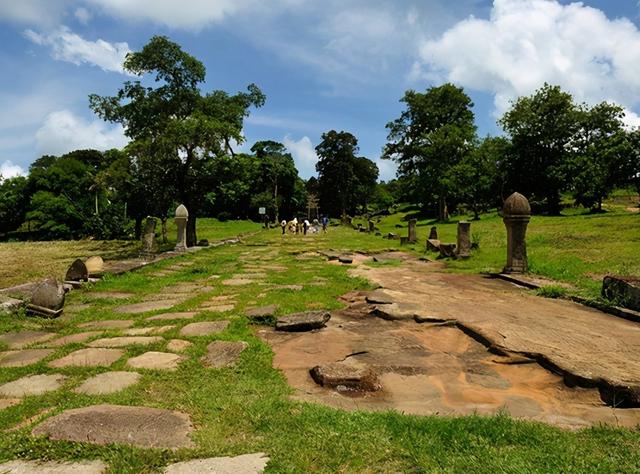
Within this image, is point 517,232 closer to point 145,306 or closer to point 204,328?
point 204,328

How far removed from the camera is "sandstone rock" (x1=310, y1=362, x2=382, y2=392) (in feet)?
10.4

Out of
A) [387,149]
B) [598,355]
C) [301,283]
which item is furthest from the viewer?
[387,149]

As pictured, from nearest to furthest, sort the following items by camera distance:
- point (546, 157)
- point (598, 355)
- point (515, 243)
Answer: point (598, 355) → point (515, 243) → point (546, 157)

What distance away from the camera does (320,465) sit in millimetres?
2051

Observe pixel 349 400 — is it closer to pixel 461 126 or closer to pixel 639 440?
pixel 639 440

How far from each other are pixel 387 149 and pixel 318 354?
4100 centimetres

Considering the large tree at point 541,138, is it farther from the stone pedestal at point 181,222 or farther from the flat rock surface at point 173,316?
the flat rock surface at point 173,316

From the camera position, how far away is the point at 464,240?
12.8 metres

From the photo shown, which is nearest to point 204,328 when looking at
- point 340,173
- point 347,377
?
point 347,377

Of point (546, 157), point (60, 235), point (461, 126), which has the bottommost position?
point (60, 235)

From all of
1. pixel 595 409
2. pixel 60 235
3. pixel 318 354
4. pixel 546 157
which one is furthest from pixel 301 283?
pixel 546 157

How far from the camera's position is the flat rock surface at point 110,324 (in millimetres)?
4909

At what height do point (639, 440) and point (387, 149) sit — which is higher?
point (387, 149)

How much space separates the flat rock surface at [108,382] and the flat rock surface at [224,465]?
3.84 feet
